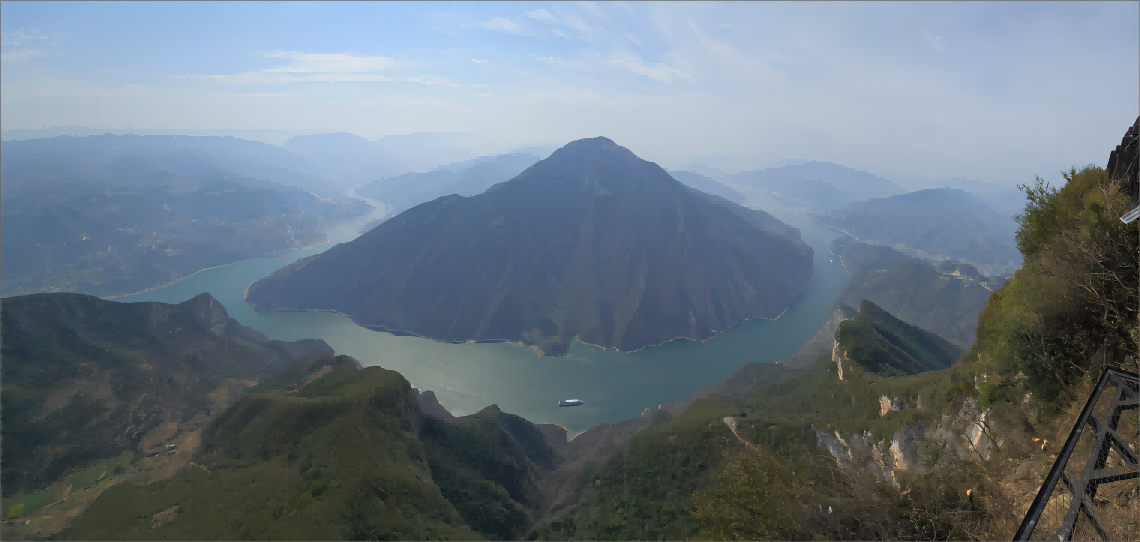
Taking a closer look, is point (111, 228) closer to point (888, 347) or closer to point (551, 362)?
point (551, 362)

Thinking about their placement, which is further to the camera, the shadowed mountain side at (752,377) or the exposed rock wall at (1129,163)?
the shadowed mountain side at (752,377)

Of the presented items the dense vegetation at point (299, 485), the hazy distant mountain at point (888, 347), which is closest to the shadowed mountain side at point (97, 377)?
the dense vegetation at point (299, 485)

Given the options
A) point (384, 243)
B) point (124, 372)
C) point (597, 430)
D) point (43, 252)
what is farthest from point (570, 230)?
point (43, 252)

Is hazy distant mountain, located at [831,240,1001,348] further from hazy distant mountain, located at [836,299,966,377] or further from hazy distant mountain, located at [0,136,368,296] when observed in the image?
hazy distant mountain, located at [0,136,368,296]

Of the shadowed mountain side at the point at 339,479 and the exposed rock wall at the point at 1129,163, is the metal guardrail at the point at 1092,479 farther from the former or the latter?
the shadowed mountain side at the point at 339,479

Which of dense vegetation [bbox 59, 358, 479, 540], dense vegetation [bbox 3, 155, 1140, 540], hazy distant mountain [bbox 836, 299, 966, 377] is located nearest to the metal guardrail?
dense vegetation [bbox 3, 155, 1140, 540]

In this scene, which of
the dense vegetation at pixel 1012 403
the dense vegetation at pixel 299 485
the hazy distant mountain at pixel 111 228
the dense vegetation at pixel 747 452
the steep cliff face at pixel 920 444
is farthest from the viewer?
the hazy distant mountain at pixel 111 228

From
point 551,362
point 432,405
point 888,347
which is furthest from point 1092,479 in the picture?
point 551,362
